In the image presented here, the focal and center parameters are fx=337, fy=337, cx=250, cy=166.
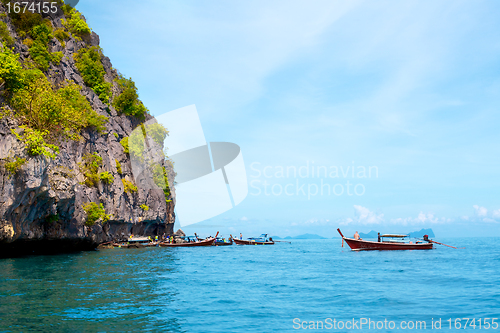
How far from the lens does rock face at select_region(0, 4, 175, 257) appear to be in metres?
25.3

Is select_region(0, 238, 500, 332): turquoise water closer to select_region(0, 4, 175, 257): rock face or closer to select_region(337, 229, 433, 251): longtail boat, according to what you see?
select_region(0, 4, 175, 257): rock face

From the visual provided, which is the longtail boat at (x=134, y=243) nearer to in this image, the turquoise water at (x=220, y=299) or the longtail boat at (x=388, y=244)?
the turquoise water at (x=220, y=299)

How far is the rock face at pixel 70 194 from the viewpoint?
25.3m

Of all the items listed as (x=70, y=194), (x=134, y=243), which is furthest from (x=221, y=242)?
(x=70, y=194)

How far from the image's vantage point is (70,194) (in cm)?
3238

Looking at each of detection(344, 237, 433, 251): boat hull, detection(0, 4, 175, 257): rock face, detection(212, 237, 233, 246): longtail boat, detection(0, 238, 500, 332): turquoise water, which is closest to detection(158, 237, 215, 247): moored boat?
detection(212, 237, 233, 246): longtail boat

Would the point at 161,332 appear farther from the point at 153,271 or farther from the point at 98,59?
the point at 98,59

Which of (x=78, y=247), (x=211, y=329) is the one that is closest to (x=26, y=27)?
(x=78, y=247)

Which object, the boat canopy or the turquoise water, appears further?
the boat canopy

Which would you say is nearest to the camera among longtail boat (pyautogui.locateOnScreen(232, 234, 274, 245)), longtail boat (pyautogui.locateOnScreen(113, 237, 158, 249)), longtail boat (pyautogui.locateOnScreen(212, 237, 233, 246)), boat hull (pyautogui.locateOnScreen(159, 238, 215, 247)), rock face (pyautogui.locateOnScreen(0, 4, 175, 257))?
rock face (pyautogui.locateOnScreen(0, 4, 175, 257))

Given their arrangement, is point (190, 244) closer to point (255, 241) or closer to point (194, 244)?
point (194, 244)

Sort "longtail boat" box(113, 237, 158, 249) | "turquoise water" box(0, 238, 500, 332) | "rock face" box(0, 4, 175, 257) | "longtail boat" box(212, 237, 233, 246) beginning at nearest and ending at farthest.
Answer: "turquoise water" box(0, 238, 500, 332) → "rock face" box(0, 4, 175, 257) → "longtail boat" box(113, 237, 158, 249) → "longtail boat" box(212, 237, 233, 246)

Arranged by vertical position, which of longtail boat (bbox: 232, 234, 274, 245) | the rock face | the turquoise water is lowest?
longtail boat (bbox: 232, 234, 274, 245)

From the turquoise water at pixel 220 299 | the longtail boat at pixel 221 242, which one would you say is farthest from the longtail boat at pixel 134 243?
the turquoise water at pixel 220 299
